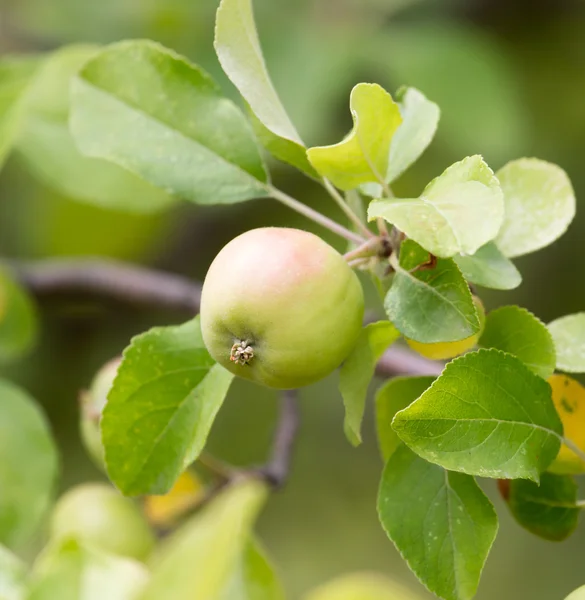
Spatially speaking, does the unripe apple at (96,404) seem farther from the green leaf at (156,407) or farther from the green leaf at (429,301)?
the green leaf at (429,301)

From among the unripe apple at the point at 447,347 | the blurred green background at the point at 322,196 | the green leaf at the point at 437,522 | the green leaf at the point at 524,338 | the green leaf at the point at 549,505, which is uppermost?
the green leaf at the point at 524,338

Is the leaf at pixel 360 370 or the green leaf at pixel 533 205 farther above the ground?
the green leaf at pixel 533 205

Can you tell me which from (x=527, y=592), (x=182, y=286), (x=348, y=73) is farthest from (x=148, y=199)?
(x=527, y=592)

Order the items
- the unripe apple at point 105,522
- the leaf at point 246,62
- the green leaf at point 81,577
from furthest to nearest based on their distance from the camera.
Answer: the unripe apple at point 105,522, the green leaf at point 81,577, the leaf at point 246,62

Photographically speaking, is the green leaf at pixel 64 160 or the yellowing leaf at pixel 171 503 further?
the green leaf at pixel 64 160

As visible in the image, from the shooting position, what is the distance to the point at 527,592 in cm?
162

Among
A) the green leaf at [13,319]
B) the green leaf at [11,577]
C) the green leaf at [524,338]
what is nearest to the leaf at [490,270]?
the green leaf at [524,338]

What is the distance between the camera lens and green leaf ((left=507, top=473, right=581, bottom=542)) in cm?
50

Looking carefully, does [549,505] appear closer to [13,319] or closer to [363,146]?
[363,146]

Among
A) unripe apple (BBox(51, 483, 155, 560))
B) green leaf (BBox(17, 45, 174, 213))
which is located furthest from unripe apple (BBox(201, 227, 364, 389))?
green leaf (BBox(17, 45, 174, 213))

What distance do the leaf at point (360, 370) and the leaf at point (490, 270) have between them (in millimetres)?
51

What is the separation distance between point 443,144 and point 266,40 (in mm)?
348

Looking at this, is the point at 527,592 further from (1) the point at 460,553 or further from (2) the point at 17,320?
(1) the point at 460,553

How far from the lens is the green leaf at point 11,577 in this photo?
0.64 metres
